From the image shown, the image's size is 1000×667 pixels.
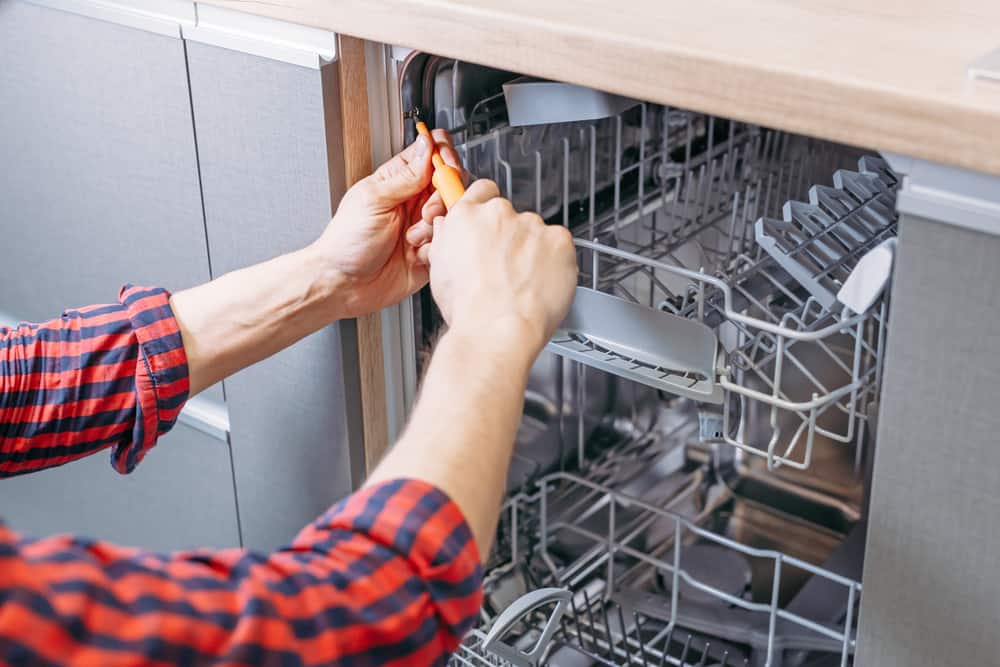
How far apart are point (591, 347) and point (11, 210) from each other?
70 cm

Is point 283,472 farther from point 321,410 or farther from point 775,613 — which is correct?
point 775,613

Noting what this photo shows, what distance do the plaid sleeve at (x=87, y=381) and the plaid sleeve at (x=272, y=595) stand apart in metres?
0.33

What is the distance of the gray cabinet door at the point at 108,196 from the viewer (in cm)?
104

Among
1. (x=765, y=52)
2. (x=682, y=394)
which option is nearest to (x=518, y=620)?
(x=682, y=394)

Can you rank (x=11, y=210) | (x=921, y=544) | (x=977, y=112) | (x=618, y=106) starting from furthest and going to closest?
(x=11, y=210) → (x=618, y=106) → (x=921, y=544) → (x=977, y=112)

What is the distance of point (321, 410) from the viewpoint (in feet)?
3.41

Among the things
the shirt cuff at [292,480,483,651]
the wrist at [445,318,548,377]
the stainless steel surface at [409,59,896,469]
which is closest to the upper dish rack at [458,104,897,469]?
the stainless steel surface at [409,59,896,469]

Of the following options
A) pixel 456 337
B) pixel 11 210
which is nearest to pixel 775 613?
pixel 456 337

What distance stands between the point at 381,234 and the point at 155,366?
0.21 meters

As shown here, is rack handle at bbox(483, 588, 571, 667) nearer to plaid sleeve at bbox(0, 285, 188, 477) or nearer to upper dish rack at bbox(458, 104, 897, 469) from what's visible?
upper dish rack at bbox(458, 104, 897, 469)

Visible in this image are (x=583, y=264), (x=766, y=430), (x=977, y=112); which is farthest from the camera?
(x=766, y=430)

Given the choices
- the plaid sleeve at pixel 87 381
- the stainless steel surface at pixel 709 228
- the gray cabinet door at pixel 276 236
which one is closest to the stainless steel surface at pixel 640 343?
the stainless steel surface at pixel 709 228

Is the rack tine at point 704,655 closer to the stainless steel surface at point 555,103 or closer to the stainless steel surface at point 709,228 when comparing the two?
the stainless steel surface at point 709,228

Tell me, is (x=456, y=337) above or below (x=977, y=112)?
below
